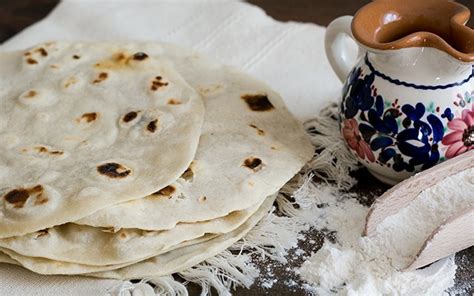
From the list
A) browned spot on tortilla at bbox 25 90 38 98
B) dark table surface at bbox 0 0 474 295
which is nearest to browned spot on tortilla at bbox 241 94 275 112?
browned spot on tortilla at bbox 25 90 38 98

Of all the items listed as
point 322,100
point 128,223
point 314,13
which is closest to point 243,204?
point 128,223

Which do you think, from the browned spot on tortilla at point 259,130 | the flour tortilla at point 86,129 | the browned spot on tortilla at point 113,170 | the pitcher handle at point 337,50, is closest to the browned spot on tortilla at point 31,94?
the flour tortilla at point 86,129

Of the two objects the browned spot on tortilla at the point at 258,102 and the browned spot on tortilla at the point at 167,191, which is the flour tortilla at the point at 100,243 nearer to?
the browned spot on tortilla at the point at 167,191

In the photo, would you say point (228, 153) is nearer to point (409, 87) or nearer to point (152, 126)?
point (152, 126)

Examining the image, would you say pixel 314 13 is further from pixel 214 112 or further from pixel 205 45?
pixel 214 112

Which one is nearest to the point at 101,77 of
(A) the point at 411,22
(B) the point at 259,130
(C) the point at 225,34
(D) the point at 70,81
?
(D) the point at 70,81

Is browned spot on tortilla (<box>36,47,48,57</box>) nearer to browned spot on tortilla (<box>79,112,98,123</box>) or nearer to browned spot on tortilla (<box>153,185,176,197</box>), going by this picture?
browned spot on tortilla (<box>79,112,98,123</box>)
